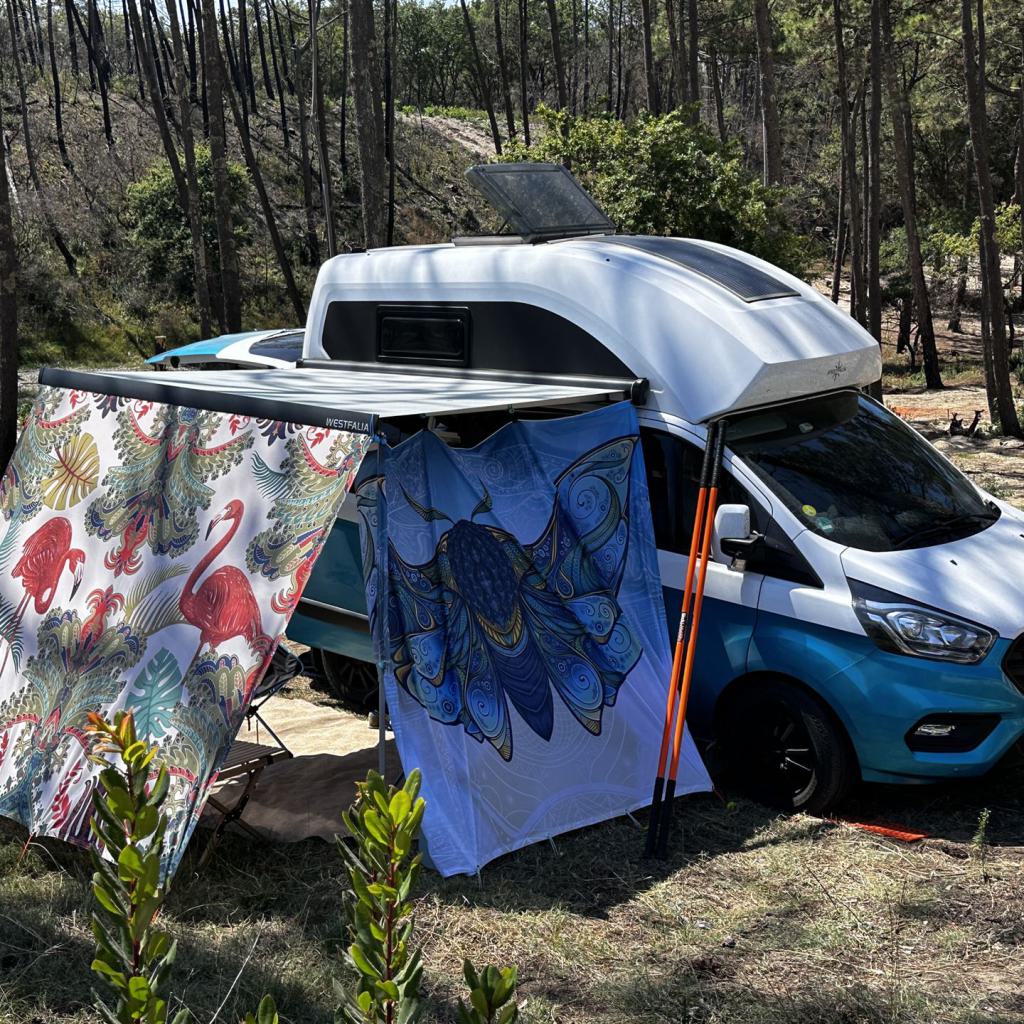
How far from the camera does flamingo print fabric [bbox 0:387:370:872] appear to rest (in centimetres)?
501

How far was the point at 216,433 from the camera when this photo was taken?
5.59m

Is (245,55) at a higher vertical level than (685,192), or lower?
higher

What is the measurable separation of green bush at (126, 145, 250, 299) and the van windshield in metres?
28.1

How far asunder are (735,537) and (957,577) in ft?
3.36

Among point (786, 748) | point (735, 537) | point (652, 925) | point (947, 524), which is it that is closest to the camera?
point (652, 925)

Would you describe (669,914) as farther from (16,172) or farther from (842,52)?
(16,172)

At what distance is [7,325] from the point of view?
37.3 ft

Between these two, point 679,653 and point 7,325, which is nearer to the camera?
point 679,653

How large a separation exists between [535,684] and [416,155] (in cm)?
4227

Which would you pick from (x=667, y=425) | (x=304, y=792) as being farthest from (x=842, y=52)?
(x=304, y=792)

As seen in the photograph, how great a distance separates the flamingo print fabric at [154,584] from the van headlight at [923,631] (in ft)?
7.91

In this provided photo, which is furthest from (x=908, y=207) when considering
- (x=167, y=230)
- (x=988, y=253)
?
(x=167, y=230)

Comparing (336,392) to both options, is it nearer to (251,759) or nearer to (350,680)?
(251,759)

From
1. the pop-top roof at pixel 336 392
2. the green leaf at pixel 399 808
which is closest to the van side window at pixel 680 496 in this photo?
the pop-top roof at pixel 336 392
